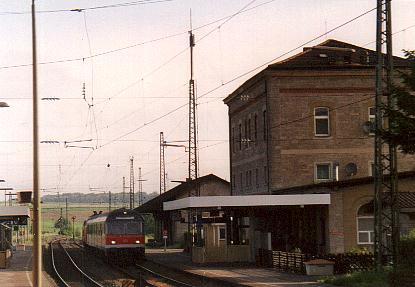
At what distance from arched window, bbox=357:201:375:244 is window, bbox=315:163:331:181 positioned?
1247 cm

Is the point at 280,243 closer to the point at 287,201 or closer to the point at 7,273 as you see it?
the point at 287,201

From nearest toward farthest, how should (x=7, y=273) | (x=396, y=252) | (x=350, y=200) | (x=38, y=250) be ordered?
(x=38, y=250), (x=396, y=252), (x=350, y=200), (x=7, y=273)

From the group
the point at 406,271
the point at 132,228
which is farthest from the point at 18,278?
the point at 406,271

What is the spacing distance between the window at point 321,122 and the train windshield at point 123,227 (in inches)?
505

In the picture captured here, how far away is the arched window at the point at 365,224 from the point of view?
37.8 meters

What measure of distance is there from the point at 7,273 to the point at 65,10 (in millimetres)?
18333

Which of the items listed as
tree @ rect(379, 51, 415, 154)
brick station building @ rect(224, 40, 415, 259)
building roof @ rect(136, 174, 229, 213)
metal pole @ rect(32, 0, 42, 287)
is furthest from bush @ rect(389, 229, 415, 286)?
building roof @ rect(136, 174, 229, 213)

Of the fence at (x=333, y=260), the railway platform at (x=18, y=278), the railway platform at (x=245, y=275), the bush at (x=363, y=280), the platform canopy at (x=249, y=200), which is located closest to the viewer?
the bush at (x=363, y=280)

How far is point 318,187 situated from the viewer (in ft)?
126

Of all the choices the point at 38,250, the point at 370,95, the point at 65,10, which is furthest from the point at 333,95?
the point at 38,250

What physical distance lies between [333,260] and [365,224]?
17.4 feet

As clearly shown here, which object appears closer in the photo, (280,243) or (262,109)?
(280,243)

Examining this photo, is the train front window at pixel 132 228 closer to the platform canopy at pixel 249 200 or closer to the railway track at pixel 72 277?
the railway track at pixel 72 277

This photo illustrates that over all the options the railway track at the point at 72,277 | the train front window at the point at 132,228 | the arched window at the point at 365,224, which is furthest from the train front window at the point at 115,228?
the arched window at the point at 365,224
